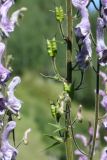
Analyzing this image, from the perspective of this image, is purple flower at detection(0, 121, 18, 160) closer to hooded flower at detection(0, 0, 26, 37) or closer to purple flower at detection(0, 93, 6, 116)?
purple flower at detection(0, 93, 6, 116)

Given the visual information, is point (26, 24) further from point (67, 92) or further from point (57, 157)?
point (67, 92)

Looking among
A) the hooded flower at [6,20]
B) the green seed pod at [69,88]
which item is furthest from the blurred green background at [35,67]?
the green seed pod at [69,88]

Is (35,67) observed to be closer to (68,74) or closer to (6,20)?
(6,20)

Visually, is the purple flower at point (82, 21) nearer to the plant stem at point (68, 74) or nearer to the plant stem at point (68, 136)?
the plant stem at point (68, 74)

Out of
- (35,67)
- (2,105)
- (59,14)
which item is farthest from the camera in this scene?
(35,67)

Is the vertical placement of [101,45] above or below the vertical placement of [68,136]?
above

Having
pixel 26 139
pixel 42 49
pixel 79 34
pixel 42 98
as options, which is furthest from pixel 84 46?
pixel 42 98

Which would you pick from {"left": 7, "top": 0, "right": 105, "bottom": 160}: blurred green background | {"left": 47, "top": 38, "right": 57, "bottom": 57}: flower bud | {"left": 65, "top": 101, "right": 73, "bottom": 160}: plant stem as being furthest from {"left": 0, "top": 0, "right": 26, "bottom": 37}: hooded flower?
{"left": 7, "top": 0, "right": 105, "bottom": 160}: blurred green background

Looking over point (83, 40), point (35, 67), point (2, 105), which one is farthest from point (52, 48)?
point (35, 67)
